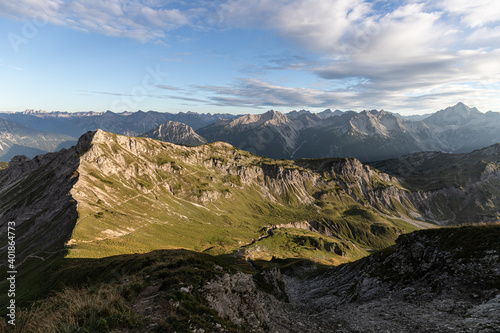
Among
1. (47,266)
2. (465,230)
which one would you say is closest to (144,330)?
(465,230)

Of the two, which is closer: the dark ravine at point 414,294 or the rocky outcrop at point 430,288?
the dark ravine at point 414,294

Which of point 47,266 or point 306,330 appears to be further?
point 47,266

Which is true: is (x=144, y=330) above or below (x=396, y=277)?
above

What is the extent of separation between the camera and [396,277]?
154 feet

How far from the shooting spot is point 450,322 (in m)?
28.2

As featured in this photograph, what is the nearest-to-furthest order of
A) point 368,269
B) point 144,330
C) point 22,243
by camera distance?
point 144,330
point 368,269
point 22,243

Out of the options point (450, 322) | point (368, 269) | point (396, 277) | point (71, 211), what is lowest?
point (71, 211)

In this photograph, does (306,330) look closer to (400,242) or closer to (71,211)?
(400,242)

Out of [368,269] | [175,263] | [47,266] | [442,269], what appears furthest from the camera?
[47,266]

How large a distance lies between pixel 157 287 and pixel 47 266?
126m

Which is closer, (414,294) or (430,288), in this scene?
(430,288)

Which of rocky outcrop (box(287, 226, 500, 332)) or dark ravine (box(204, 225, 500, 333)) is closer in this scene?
dark ravine (box(204, 225, 500, 333))

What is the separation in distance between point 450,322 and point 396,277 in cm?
1974

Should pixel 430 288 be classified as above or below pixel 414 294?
above
